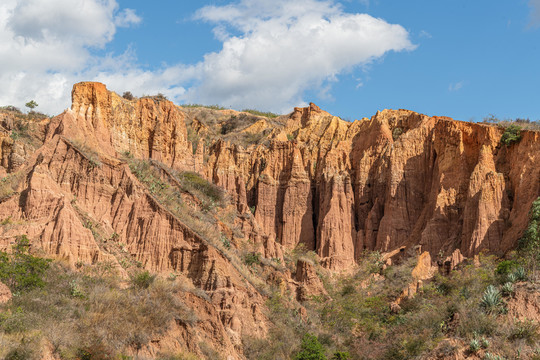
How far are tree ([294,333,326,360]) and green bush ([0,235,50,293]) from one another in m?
12.4

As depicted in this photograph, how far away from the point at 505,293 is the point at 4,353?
72.7 feet

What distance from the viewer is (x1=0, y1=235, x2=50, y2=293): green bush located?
26766 millimetres

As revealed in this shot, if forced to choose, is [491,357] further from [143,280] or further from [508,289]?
[143,280]

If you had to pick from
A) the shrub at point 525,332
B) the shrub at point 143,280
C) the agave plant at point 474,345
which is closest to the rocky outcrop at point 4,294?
the shrub at point 143,280

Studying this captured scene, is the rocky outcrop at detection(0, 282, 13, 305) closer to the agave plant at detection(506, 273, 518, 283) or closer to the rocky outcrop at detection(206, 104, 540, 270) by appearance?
the agave plant at detection(506, 273, 518, 283)

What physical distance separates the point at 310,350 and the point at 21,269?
13.8m

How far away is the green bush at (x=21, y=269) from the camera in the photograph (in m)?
26.8

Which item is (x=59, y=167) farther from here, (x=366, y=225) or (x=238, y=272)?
(x=366, y=225)

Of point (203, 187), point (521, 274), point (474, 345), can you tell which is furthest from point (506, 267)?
point (203, 187)

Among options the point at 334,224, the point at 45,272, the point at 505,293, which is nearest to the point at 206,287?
the point at 45,272

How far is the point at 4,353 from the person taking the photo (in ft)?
72.2

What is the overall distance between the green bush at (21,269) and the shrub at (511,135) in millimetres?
33099

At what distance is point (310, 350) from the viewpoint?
3228cm

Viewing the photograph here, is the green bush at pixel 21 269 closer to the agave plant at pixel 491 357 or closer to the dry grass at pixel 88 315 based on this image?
the dry grass at pixel 88 315
